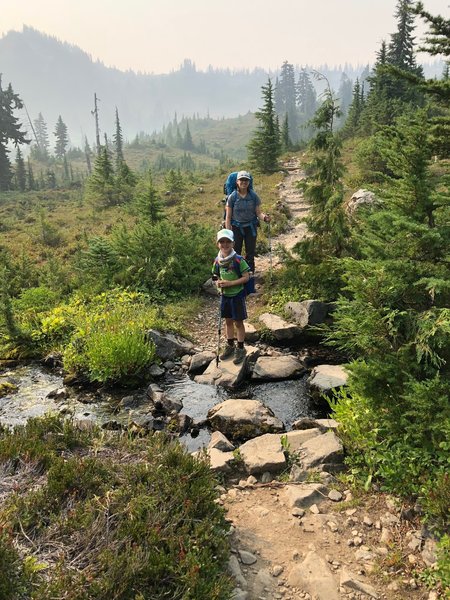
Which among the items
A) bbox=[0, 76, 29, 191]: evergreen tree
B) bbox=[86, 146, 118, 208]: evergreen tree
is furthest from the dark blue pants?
bbox=[0, 76, 29, 191]: evergreen tree

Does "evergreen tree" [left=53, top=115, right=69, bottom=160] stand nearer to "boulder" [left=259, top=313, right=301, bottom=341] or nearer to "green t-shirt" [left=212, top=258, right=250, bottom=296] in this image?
"boulder" [left=259, top=313, right=301, bottom=341]

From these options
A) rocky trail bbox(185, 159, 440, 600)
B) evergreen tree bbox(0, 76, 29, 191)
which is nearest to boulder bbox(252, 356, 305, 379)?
rocky trail bbox(185, 159, 440, 600)

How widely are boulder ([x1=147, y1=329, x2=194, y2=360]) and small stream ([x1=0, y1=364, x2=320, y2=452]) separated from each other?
0.83 m

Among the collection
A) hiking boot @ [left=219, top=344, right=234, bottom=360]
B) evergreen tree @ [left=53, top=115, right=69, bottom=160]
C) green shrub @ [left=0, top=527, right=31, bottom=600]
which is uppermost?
A: evergreen tree @ [left=53, top=115, right=69, bottom=160]

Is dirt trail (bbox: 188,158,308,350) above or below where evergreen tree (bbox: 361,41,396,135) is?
below

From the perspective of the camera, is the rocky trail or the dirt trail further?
the dirt trail

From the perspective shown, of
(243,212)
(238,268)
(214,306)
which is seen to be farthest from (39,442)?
(214,306)

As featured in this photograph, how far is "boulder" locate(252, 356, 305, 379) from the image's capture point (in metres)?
8.25

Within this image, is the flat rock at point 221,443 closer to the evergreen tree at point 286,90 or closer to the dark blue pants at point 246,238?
the dark blue pants at point 246,238

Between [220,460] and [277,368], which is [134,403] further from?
[277,368]

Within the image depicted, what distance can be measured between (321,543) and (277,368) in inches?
169

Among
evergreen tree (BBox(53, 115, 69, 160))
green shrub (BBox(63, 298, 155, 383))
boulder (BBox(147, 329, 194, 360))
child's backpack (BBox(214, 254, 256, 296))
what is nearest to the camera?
child's backpack (BBox(214, 254, 256, 296))

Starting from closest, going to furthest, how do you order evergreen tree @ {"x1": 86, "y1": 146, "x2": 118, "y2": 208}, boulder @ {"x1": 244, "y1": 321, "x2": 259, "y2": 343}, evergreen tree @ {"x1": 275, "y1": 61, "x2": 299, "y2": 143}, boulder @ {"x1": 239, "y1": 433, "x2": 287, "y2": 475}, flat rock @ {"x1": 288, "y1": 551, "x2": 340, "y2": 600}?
flat rock @ {"x1": 288, "y1": 551, "x2": 340, "y2": 600}, boulder @ {"x1": 239, "y1": 433, "x2": 287, "y2": 475}, boulder @ {"x1": 244, "y1": 321, "x2": 259, "y2": 343}, evergreen tree @ {"x1": 86, "y1": 146, "x2": 118, "y2": 208}, evergreen tree @ {"x1": 275, "y1": 61, "x2": 299, "y2": 143}

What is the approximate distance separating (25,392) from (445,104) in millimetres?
9042
